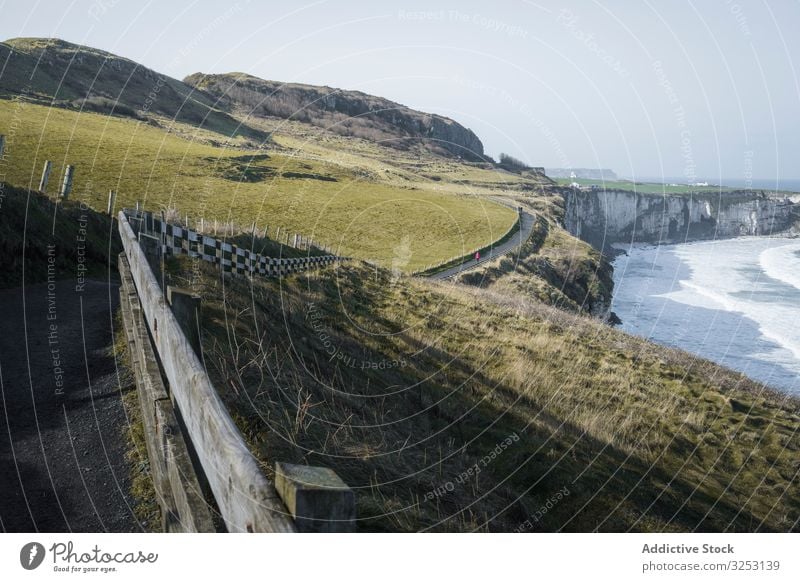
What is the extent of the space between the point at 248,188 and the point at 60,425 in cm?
4989

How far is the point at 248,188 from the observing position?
5494 centimetres

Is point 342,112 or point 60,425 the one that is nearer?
point 60,425

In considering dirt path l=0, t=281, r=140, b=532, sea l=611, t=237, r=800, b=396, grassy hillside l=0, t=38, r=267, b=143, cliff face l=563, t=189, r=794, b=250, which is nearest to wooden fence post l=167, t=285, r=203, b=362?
dirt path l=0, t=281, r=140, b=532

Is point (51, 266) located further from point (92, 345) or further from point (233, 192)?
point (233, 192)

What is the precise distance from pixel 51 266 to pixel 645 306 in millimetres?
56461

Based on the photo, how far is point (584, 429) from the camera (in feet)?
40.2

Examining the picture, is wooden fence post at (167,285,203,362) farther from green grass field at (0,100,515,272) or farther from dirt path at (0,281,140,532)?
green grass field at (0,100,515,272)

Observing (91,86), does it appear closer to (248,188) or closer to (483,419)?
(248,188)

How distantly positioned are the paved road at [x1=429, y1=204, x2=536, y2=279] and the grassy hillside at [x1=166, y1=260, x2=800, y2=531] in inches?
748

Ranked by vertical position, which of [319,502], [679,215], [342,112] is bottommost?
[679,215]

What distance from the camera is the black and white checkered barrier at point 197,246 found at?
488 inches

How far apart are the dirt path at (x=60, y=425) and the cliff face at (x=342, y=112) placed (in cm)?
9509

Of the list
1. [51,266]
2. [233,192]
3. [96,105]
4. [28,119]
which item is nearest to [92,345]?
[51,266]

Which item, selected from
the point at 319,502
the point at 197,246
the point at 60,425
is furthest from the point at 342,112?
the point at 319,502
